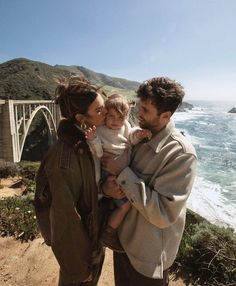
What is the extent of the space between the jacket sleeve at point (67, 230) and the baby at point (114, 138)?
22cm

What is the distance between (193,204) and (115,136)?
15792mm

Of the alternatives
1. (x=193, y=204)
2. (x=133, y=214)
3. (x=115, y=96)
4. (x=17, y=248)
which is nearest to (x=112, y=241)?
(x=133, y=214)

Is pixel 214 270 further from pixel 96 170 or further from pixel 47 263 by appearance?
pixel 96 170

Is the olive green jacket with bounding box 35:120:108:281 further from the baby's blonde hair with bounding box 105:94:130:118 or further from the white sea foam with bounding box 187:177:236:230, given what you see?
the white sea foam with bounding box 187:177:236:230

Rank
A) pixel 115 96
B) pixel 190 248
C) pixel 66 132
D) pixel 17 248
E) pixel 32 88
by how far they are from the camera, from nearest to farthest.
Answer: pixel 66 132
pixel 115 96
pixel 190 248
pixel 17 248
pixel 32 88

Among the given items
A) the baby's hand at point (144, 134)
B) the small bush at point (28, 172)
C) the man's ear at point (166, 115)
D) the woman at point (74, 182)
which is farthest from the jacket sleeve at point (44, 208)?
the small bush at point (28, 172)

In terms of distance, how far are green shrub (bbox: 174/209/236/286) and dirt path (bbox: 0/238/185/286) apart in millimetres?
319

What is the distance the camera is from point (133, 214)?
6.98 feet

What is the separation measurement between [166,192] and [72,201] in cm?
64

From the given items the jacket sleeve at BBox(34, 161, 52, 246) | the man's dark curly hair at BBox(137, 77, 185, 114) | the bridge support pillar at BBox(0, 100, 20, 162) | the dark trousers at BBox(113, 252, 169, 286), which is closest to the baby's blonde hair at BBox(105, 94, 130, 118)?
the man's dark curly hair at BBox(137, 77, 185, 114)

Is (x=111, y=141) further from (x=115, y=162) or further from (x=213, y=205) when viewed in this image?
(x=213, y=205)

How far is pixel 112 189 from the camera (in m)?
2.11

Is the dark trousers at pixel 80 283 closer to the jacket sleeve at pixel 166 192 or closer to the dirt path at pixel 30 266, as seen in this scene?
the jacket sleeve at pixel 166 192

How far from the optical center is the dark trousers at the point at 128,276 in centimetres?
211
